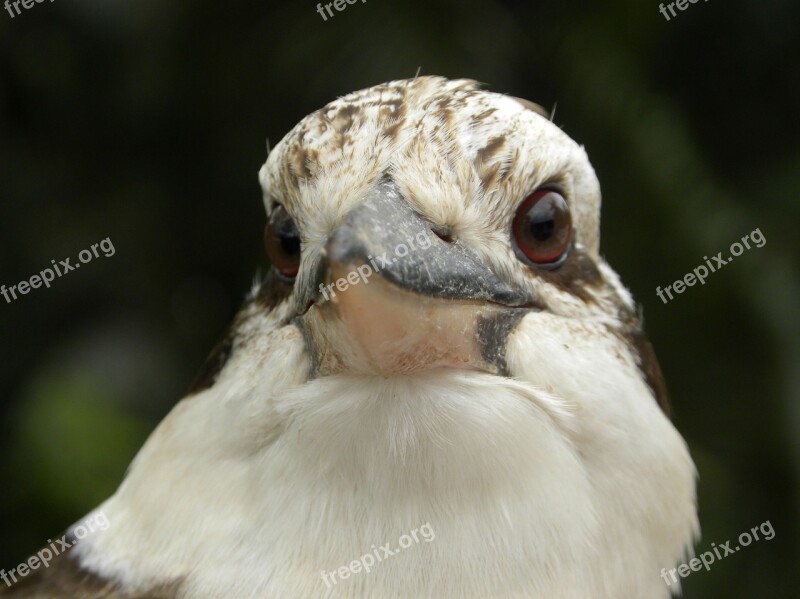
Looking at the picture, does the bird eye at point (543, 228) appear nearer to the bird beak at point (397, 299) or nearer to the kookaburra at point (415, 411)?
the kookaburra at point (415, 411)

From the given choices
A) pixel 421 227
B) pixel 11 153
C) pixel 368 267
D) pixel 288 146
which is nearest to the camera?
pixel 368 267

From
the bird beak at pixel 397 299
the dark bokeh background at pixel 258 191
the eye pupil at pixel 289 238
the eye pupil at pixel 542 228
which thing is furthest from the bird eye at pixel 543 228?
the dark bokeh background at pixel 258 191

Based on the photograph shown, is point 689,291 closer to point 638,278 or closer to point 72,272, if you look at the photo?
point 638,278

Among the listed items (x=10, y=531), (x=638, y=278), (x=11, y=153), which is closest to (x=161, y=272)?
(x=11, y=153)

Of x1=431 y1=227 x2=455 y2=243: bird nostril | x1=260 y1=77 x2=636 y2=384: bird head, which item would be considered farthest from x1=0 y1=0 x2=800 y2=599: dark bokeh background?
x1=431 y1=227 x2=455 y2=243: bird nostril

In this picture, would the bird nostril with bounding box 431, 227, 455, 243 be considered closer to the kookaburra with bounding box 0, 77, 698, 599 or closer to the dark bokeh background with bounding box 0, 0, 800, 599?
the kookaburra with bounding box 0, 77, 698, 599

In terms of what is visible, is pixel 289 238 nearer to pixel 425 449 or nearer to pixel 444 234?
pixel 444 234

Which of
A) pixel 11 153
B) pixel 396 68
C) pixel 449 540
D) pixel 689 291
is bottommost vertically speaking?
pixel 689 291

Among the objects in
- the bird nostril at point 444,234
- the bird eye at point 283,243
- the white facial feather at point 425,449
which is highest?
the bird eye at point 283,243
